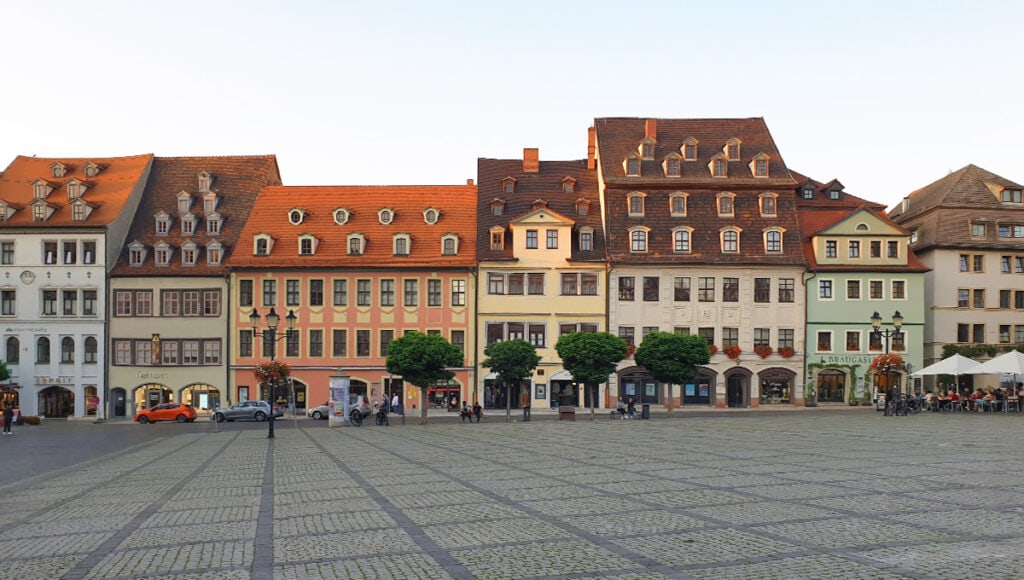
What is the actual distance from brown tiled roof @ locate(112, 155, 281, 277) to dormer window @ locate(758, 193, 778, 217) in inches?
1274

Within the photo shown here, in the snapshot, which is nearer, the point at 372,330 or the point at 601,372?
the point at 601,372

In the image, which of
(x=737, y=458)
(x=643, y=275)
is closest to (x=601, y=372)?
(x=643, y=275)

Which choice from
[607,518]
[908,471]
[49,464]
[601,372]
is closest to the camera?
[607,518]

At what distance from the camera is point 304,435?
37.8 m

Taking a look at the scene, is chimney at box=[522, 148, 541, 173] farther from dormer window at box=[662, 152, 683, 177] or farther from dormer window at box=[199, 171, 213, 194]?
dormer window at box=[199, 171, 213, 194]

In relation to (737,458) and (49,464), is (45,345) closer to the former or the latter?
(49,464)

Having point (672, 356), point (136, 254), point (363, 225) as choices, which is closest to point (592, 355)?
point (672, 356)

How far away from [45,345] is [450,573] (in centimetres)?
5616

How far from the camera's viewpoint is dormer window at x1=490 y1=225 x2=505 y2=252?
58.4 m

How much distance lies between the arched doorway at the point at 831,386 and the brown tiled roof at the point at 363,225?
22.3 m

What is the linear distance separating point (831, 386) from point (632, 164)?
1815 cm

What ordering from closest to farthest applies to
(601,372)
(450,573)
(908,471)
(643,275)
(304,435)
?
(450,573), (908,471), (304,435), (601,372), (643,275)

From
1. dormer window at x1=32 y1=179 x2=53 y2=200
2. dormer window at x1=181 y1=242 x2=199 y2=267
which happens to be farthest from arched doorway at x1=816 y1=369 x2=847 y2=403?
dormer window at x1=32 y1=179 x2=53 y2=200

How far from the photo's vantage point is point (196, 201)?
6291 centimetres
